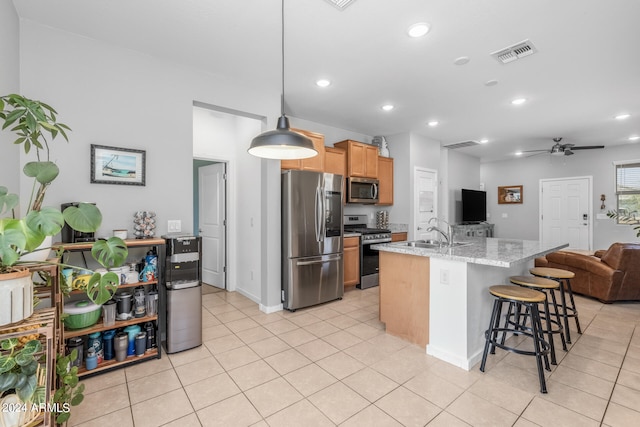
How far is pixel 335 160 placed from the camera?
16.0 feet

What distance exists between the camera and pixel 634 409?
1.93 metres

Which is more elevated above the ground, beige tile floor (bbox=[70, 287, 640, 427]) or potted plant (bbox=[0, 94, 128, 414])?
potted plant (bbox=[0, 94, 128, 414])

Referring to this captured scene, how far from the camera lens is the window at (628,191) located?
641 centimetres

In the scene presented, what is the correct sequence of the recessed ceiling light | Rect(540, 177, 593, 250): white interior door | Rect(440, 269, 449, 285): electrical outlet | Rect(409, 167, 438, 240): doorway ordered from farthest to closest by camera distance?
Rect(540, 177, 593, 250): white interior door, Rect(409, 167, 438, 240): doorway, Rect(440, 269, 449, 285): electrical outlet, the recessed ceiling light

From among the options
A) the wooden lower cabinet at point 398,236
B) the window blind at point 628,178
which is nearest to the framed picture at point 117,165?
the wooden lower cabinet at point 398,236

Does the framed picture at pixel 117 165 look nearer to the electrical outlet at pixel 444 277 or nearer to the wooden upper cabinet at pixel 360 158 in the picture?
the electrical outlet at pixel 444 277

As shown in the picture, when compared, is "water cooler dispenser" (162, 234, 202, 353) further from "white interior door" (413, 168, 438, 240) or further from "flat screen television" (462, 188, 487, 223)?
"flat screen television" (462, 188, 487, 223)

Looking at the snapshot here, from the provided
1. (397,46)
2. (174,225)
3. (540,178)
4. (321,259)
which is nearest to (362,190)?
(321,259)

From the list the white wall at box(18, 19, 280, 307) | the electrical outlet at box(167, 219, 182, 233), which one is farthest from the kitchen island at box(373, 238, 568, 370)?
the white wall at box(18, 19, 280, 307)

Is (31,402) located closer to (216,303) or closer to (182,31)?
(182,31)

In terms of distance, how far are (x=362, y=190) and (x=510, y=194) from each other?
5408mm

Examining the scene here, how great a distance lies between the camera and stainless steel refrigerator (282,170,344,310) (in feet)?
12.4

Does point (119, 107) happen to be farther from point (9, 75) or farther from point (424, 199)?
point (424, 199)

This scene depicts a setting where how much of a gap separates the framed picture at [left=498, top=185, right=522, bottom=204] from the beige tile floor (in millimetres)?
5635
